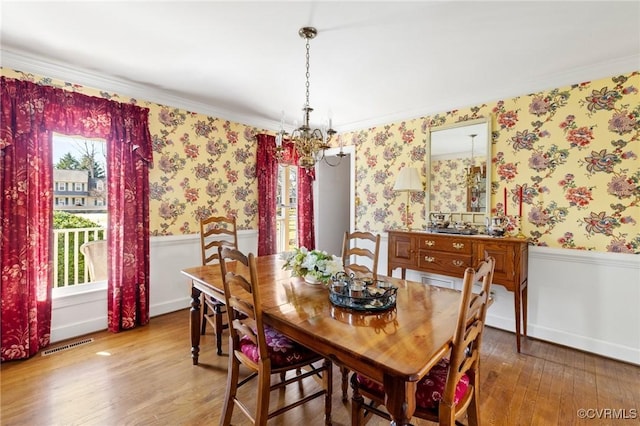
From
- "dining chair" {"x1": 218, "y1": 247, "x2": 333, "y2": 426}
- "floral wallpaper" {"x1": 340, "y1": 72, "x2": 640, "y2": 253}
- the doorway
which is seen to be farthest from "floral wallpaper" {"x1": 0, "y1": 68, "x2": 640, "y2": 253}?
"dining chair" {"x1": 218, "y1": 247, "x2": 333, "y2": 426}

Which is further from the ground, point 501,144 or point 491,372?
point 501,144

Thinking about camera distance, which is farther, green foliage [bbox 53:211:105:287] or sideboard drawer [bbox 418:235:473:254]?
green foliage [bbox 53:211:105:287]

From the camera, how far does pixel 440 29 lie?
2.04 metres

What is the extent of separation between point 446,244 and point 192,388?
2.51 metres

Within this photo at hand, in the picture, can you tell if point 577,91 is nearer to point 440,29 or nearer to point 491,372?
point 440,29

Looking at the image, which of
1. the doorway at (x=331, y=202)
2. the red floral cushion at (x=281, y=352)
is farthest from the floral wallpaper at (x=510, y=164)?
the red floral cushion at (x=281, y=352)

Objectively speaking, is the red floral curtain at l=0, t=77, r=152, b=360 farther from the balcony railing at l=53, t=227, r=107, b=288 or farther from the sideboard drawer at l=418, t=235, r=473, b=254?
the sideboard drawer at l=418, t=235, r=473, b=254

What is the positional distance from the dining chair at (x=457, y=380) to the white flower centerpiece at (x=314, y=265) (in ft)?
1.91

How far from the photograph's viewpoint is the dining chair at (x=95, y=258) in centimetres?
320

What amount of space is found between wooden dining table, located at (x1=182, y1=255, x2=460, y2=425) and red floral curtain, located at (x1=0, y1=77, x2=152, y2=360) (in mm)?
1495

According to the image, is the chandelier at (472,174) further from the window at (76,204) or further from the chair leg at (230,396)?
the window at (76,204)

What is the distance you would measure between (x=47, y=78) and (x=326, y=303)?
3099 mm

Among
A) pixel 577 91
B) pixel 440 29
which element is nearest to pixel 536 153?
pixel 577 91

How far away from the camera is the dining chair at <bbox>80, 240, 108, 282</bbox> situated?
320 centimetres
